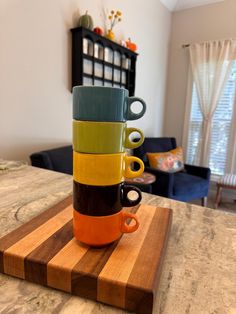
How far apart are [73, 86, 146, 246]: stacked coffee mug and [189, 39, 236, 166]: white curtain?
120 inches

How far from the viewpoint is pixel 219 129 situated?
10.6ft

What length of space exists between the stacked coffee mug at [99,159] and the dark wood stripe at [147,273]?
2.9 inches

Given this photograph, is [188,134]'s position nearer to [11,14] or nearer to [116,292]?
[11,14]

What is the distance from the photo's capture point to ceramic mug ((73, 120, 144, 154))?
423 mm

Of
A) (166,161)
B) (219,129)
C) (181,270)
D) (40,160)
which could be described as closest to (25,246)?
(181,270)

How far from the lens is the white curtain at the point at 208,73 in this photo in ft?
9.87

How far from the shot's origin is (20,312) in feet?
1.13

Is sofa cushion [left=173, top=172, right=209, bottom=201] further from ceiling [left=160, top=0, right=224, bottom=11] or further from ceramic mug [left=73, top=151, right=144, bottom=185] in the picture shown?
ceiling [left=160, top=0, right=224, bottom=11]

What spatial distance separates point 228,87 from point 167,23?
1300mm

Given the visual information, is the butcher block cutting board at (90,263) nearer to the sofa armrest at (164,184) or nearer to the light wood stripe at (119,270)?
the light wood stripe at (119,270)

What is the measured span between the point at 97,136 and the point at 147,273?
0.25m

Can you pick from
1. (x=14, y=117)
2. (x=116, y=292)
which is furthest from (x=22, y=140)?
(x=116, y=292)

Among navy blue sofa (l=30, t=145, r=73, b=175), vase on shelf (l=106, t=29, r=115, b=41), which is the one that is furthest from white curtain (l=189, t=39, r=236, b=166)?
navy blue sofa (l=30, t=145, r=73, b=175)

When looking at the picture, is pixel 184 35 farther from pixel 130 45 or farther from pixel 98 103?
pixel 98 103
